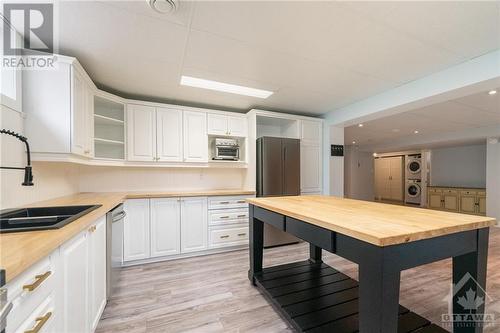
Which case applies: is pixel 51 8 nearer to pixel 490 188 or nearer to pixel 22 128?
pixel 22 128

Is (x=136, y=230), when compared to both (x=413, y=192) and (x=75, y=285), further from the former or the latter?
(x=413, y=192)

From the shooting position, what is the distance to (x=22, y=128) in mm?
1788

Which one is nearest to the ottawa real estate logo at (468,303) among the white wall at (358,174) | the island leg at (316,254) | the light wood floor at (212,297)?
the light wood floor at (212,297)

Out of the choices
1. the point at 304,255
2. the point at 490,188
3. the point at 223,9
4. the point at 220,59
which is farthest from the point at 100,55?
the point at 490,188

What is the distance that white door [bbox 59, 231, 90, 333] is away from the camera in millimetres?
1060

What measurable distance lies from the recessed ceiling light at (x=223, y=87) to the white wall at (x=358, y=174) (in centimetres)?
607

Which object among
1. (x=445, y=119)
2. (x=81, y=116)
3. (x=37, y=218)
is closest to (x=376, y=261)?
(x=37, y=218)

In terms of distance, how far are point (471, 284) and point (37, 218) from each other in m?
2.76

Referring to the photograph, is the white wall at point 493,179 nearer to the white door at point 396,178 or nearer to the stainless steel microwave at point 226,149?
the white door at point 396,178

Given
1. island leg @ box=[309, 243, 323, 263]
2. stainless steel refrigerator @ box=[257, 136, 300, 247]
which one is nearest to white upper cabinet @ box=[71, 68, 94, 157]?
stainless steel refrigerator @ box=[257, 136, 300, 247]

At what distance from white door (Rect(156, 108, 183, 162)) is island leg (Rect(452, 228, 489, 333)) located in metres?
3.16

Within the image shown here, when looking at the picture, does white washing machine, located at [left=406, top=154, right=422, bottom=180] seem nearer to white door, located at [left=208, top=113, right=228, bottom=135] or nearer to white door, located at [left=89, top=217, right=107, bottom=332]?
white door, located at [left=208, top=113, right=228, bottom=135]

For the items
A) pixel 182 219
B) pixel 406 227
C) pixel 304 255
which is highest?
pixel 406 227

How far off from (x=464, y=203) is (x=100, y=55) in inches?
360
